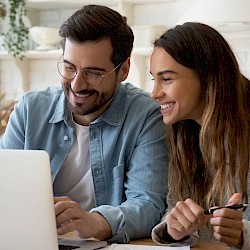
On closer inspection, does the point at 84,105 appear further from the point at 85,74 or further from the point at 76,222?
the point at 76,222

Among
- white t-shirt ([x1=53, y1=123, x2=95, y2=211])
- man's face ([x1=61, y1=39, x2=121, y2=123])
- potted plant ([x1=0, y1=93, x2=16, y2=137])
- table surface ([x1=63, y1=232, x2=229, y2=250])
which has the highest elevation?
man's face ([x1=61, y1=39, x2=121, y2=123])

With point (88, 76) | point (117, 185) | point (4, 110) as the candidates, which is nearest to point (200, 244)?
point (117, 185)

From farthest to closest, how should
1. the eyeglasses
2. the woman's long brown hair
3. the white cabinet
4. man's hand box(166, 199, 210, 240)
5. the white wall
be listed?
the white wall, the white cabinet, the eyeglasses, the woman's long brown hair, man's hand box(166, 199, 210, 240)

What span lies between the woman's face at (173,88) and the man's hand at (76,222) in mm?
368

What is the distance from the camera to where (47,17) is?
284 cm

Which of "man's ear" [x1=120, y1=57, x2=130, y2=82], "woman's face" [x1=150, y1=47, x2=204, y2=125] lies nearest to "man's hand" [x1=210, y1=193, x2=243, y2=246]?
"woman's face" [x1=150, y1=47, x2=204, y2=125]

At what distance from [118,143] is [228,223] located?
45cm

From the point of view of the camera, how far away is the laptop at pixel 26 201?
908mm

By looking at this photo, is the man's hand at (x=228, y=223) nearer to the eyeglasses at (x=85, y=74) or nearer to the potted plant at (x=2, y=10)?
the eyeglasses at (x=85, y=74)

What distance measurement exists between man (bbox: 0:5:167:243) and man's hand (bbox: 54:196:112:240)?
6.7 inches

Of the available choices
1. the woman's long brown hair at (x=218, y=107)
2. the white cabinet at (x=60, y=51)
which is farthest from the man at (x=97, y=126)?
the white cabinet at (x=60, y=51)

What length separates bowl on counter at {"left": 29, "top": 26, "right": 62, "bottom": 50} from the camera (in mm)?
2605

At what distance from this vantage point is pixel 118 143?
1.50 m

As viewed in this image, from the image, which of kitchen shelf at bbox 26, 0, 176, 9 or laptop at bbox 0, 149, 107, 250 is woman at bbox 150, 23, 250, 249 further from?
kitchen shelf at bbox 26, 0, 176, 9
